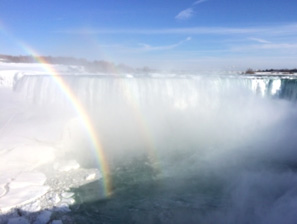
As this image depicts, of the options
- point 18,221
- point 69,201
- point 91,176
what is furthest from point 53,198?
point 91,176

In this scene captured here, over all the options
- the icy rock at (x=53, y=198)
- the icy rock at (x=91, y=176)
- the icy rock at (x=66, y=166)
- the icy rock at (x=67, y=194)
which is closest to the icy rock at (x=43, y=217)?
the icy rock at (x=53, y=198)

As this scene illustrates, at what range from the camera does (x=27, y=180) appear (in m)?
6.48

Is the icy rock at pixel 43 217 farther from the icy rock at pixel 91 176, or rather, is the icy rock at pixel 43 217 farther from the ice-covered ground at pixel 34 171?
the icy rock at pixel 91 176

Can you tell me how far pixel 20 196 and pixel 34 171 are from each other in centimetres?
140

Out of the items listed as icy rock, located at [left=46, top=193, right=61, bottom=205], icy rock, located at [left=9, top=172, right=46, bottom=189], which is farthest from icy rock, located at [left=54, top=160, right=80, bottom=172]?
icy rock, located at [left=46, top=193, right=61, bottom=205]

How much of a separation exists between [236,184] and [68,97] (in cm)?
957

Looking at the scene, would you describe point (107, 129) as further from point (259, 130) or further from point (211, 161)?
point (259, 130)

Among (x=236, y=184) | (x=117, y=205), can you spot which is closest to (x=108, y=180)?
(x=117, y=205)

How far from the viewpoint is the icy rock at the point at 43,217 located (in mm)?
4993

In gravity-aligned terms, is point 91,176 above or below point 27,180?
below

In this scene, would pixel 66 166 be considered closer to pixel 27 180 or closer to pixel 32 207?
pixel 27 180

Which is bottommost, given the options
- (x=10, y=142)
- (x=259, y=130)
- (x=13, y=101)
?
(x=259, y=130)

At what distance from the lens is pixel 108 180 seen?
22.9 feet

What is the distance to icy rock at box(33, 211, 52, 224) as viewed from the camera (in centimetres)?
499
